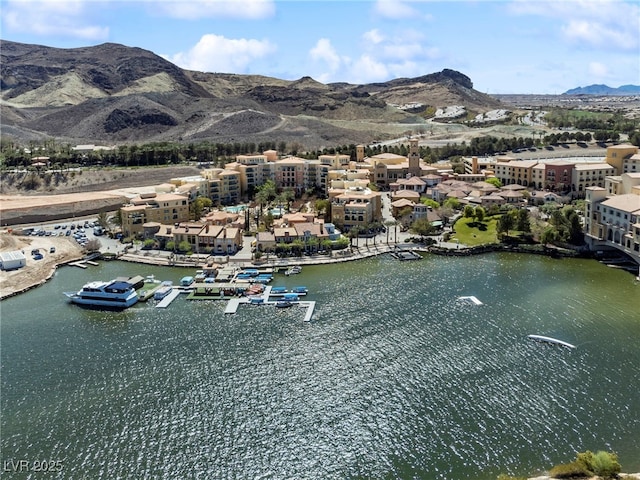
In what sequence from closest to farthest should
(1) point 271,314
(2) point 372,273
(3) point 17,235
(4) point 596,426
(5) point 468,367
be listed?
(4) point 596,426 → (5) point 468,367 → (1) point 271,314 → (2) point 372,273 → (3) point 17,235

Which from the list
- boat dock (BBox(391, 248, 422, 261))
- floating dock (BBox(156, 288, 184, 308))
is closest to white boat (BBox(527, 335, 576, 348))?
boat dock (BBox(391, 248, 422, 261))

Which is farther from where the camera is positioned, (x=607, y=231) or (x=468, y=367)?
(x=607, y=231)

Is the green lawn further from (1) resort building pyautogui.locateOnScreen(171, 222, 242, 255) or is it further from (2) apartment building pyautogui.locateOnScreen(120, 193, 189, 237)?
(2) apartment building pyautogui.locateOnScreen(120, 193, 189, 237)

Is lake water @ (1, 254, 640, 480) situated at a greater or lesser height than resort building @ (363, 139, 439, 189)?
lesser

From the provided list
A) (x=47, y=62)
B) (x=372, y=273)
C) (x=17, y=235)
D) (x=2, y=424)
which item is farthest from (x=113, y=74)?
(x=2, y=424)

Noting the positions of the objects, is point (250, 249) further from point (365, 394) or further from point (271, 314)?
point (365, 394)

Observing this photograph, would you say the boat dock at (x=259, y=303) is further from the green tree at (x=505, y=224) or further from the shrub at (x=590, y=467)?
the green tree at (x=505, y=224)

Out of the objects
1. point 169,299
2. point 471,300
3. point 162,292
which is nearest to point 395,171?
point 471,300
